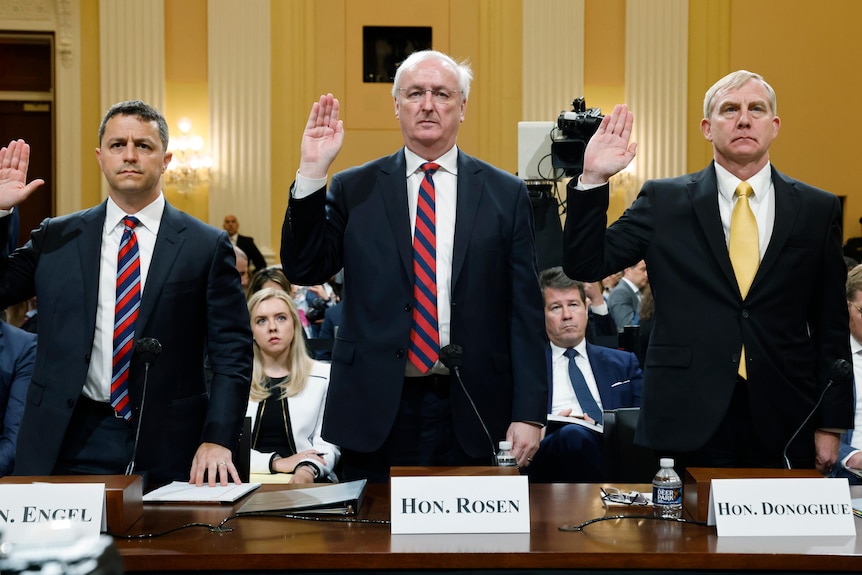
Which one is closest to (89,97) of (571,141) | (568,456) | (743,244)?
(571,141)

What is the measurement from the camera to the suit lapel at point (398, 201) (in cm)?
257

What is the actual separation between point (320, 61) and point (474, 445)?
9.53 metres

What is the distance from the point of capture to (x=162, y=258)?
2.57 metres

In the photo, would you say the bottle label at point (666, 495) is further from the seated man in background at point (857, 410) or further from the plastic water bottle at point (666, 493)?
the seated man in background at point (857, 410)

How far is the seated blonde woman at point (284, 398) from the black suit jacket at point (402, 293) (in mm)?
1176

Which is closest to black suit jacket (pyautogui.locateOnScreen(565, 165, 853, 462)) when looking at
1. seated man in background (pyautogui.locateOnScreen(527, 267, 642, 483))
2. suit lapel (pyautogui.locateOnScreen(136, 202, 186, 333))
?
suit lapel (pyautogui.locateOnScreen(136, 202, 186, 333))

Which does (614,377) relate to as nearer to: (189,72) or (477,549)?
(477,549)

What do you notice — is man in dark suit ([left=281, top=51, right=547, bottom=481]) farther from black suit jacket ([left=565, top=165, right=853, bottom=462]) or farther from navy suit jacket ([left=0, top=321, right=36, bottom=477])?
navy suit jacket ([left=0, top=321, right=36, bottom=477])

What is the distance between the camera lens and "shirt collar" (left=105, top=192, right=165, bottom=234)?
8.57 feet

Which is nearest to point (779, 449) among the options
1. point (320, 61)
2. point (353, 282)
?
point (353, 282)

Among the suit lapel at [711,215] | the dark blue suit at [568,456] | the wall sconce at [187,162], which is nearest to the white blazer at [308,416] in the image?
the dark blue suit at [568,456]

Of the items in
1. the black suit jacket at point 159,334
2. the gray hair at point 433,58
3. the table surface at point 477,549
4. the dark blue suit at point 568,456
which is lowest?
the dark blue suit at point 568,456

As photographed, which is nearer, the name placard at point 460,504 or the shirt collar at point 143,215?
the name placard at point 460,504

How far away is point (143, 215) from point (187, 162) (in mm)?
8851
